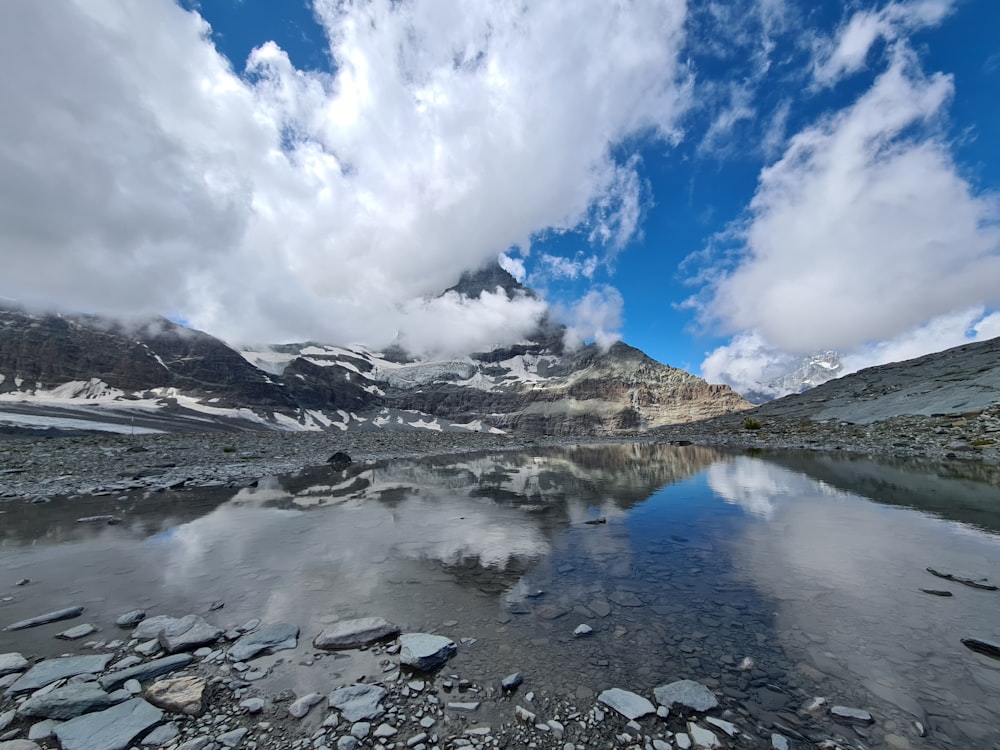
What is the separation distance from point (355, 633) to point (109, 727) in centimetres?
277

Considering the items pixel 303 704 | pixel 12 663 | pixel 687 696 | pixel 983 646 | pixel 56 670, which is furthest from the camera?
pixel 983 646

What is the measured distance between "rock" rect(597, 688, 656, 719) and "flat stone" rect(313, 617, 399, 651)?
3264 millimetres

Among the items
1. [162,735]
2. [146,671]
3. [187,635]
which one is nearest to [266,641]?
[187,635]

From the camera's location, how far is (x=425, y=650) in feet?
18.9

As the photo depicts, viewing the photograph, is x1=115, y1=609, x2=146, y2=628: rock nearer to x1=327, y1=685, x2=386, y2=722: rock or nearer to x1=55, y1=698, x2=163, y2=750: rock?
x1=55, y1=698, x2=163, y2=750: rock

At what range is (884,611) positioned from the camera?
22.8 ft

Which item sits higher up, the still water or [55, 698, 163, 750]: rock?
[55, 698, 163, 750]: rock

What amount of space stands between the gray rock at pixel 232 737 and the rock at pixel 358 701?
0.84 m

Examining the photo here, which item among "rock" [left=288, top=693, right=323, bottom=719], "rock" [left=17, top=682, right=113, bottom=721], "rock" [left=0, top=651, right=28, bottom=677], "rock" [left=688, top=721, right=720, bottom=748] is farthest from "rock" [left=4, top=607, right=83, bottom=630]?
"rock" [left=688, top=721, right=720, bottom=748]

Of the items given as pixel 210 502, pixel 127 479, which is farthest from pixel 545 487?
pixel 127 479

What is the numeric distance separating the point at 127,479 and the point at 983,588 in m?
32.3

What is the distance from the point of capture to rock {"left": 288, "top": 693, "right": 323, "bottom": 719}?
4.56 m

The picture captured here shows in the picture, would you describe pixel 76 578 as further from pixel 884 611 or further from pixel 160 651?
pixel 884 611

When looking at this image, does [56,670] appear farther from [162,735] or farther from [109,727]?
[162,735]
